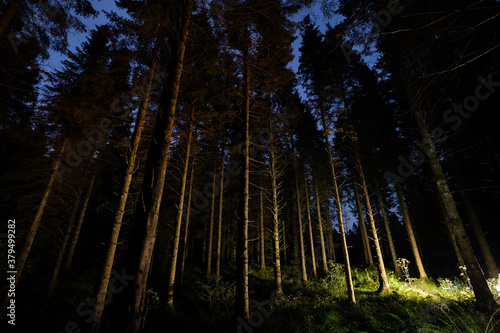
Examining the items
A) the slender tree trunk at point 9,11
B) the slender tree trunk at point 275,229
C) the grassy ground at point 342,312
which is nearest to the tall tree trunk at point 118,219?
the grassy ground at point 342,312

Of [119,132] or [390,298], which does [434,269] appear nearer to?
[390,298]

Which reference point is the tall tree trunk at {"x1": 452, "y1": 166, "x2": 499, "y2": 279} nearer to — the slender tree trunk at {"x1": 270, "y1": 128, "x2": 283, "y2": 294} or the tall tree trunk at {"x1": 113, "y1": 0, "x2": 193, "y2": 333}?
the slender tree trunk at {"x1": 270, "y1": 128, "x2": 283, "y2": 294}

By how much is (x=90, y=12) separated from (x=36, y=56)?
267 centimetres

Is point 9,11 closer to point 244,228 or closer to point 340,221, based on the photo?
point 244,228

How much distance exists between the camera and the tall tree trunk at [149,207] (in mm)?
2465

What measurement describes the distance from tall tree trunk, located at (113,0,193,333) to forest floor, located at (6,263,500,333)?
427 centimetres

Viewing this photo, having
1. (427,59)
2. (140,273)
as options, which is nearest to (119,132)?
(140,273)

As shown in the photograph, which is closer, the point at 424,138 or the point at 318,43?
the point at 424,138

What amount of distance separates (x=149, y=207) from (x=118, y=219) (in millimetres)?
4900

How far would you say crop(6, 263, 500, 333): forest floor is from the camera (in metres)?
5.76

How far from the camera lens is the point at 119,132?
1238 centimetres

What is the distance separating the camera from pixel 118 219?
6562 millimetres

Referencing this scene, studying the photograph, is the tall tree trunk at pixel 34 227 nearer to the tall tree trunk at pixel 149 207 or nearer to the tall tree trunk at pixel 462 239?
the tall tree trunk at pixel 149 207

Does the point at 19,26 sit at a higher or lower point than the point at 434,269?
higher
